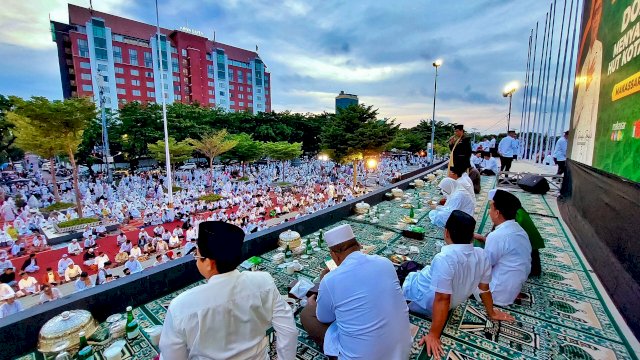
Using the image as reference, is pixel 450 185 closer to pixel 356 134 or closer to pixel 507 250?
pixel 507 250

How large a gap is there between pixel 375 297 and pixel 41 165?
1962 inches

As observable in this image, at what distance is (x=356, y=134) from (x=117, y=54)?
39.9 m

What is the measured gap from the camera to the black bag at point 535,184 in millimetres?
7969

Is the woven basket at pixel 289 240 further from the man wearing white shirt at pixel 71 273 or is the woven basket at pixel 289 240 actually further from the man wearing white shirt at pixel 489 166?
the man wearing white shirt at pixel 489 166

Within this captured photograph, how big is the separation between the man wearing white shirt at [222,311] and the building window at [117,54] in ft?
165

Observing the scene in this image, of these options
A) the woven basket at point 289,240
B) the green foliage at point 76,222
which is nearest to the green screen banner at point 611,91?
the woven basket at point 289,240

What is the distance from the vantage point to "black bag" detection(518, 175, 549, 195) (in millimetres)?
7969

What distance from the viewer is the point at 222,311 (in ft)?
4.57

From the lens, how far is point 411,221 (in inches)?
216

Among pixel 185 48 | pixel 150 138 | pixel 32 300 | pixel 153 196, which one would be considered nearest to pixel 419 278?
pixel 32 300

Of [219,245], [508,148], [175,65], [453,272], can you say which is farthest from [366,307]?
[175,65]

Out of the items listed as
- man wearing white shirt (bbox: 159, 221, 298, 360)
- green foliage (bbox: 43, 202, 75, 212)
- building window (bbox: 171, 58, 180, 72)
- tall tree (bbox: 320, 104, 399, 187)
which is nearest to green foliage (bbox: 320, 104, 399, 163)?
tall tree (bbox: 320, 104, 399, 187)

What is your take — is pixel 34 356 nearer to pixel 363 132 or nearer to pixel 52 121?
pixel 52 121

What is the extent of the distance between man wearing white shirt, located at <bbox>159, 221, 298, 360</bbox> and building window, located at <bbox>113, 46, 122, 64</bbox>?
5029cm
